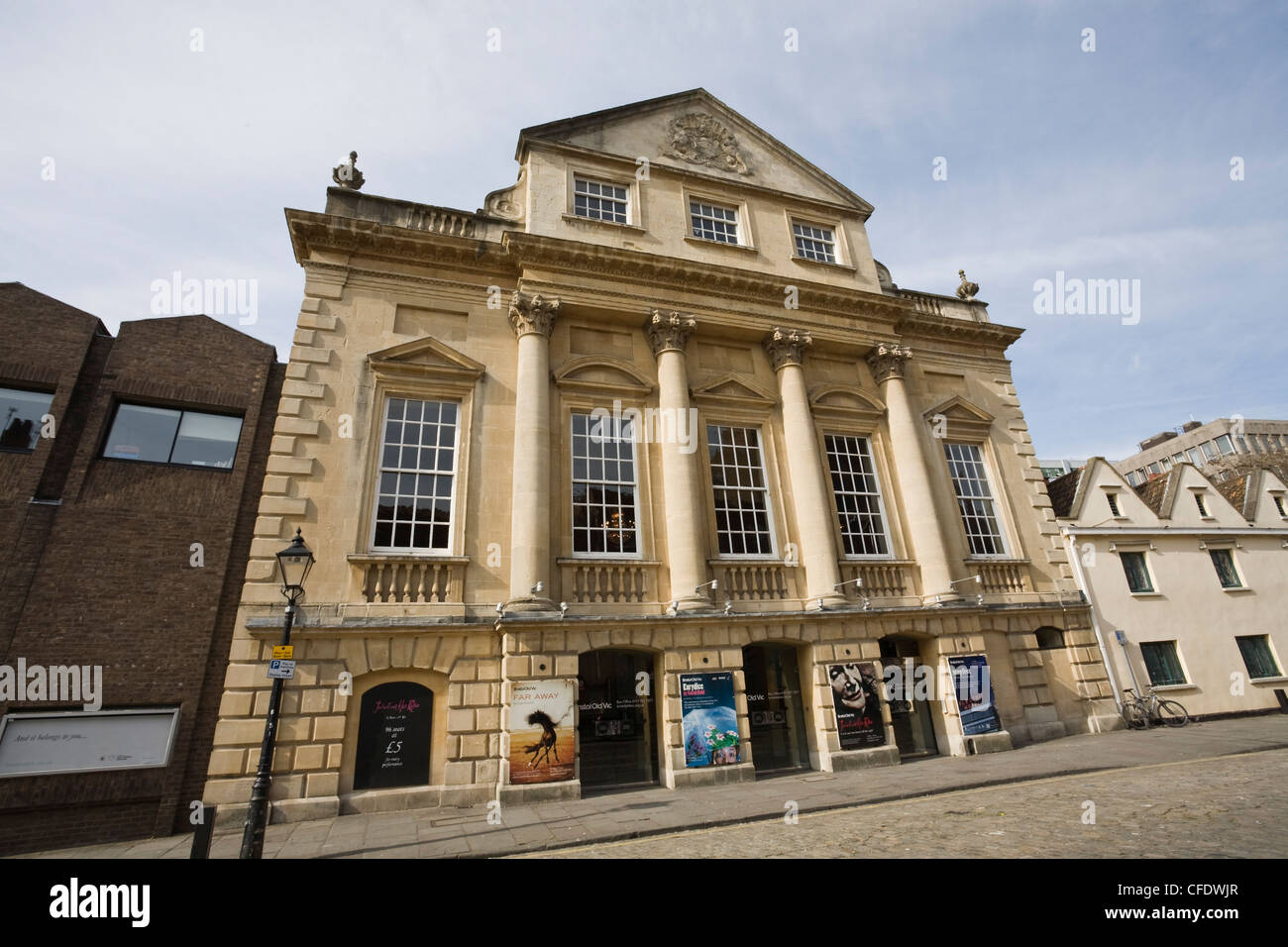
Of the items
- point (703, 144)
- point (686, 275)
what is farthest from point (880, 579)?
point (703, 144)

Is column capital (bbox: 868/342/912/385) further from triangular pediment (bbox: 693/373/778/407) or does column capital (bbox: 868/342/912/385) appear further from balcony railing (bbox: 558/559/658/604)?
balcony railing (bbox: 558/559/658/604)

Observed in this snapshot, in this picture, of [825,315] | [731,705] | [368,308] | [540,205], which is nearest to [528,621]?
[731,705]

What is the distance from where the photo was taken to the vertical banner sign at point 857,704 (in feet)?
46.0

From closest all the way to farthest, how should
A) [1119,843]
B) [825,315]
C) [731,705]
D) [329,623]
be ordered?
1. [1119,843]
2. [329,623]
3. [731,705]
4. [825,315]

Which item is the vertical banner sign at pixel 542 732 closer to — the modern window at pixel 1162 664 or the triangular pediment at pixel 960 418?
the triangular pediment at pixel 960 418

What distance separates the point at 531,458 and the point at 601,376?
3.43 meters

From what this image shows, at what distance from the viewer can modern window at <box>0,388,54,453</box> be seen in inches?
473

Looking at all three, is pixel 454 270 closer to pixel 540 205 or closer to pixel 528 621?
pixel 540 205

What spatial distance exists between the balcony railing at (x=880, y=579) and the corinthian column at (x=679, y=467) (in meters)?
4.29

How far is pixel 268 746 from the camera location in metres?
8.11

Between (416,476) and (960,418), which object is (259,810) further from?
(960,418)

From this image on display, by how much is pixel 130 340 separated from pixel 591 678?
43.1ft

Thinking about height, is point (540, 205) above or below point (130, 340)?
above
